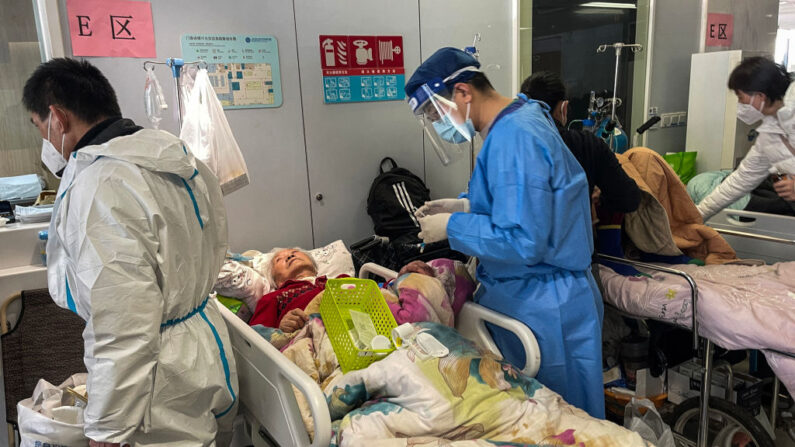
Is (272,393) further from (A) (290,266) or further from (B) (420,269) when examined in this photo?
(A) (290,266)

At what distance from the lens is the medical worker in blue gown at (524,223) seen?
1.82 meters

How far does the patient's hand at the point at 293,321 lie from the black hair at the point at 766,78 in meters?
2.61

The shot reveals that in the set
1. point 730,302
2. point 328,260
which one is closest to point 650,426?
point 730,302

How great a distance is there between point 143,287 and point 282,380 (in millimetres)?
481

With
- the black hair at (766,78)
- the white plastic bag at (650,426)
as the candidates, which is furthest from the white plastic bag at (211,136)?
the black hair at (766,78)

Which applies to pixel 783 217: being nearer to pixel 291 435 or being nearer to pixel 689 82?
pixel 689 82

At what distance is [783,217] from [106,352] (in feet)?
11.0

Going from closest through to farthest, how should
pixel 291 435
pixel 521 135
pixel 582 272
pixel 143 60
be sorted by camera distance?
pixel 291 435 → pixel 521 135 → pixel 582 272 → pixel 143 60

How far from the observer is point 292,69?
3271 millimetres

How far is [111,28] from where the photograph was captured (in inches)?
108

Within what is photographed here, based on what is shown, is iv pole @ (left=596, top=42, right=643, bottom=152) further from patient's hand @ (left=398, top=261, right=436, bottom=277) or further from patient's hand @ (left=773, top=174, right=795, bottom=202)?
patient's hand @ (left=398, top=261, right=436, bottom=277)

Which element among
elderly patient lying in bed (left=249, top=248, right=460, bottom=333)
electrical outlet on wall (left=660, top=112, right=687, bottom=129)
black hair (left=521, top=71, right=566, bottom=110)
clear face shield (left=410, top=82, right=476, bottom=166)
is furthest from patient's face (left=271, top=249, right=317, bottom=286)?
electrical outlet on wall (left=660, top=112, right=687, bottom=129)

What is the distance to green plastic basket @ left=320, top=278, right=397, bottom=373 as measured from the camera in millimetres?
1805

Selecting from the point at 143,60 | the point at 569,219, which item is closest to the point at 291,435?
the point at 569,219
